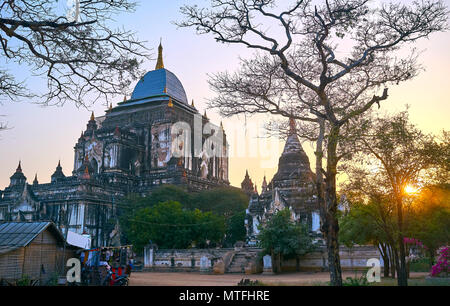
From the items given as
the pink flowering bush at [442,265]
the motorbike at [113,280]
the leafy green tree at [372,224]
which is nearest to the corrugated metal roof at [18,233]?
the motorbike at [113,280]

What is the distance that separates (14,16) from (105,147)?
47143 millimetres

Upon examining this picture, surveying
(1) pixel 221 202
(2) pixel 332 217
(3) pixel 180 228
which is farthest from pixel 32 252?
(1) pixel 221 202

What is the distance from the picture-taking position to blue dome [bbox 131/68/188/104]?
62094 mm

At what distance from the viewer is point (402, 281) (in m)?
14.8

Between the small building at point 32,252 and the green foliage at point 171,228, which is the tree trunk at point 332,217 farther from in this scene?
the green foliage at point 171,228

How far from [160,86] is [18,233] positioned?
48073 millimetres

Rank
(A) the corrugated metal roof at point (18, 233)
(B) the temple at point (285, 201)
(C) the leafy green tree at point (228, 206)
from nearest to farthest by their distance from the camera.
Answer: (A) the corrugated metal roof at point (18, 233) → (B) the temple at point (285, 201) → (C) the leafy green tree at point (228, 206)

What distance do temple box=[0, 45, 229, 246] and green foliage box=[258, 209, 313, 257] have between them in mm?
18557

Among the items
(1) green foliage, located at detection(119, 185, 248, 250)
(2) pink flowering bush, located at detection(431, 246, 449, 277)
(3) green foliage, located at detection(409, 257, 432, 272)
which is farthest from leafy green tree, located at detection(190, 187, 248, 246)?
(2) pink flowering bush, located at detection(431, 246, 449, 277)

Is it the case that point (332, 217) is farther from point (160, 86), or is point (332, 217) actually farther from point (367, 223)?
point (160, 86)

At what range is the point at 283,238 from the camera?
26750 millimetres

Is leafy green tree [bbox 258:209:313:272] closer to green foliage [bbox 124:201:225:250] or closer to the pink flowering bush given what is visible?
green foliage [bbox 124:201:225:250]

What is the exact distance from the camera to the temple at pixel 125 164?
44812mm
